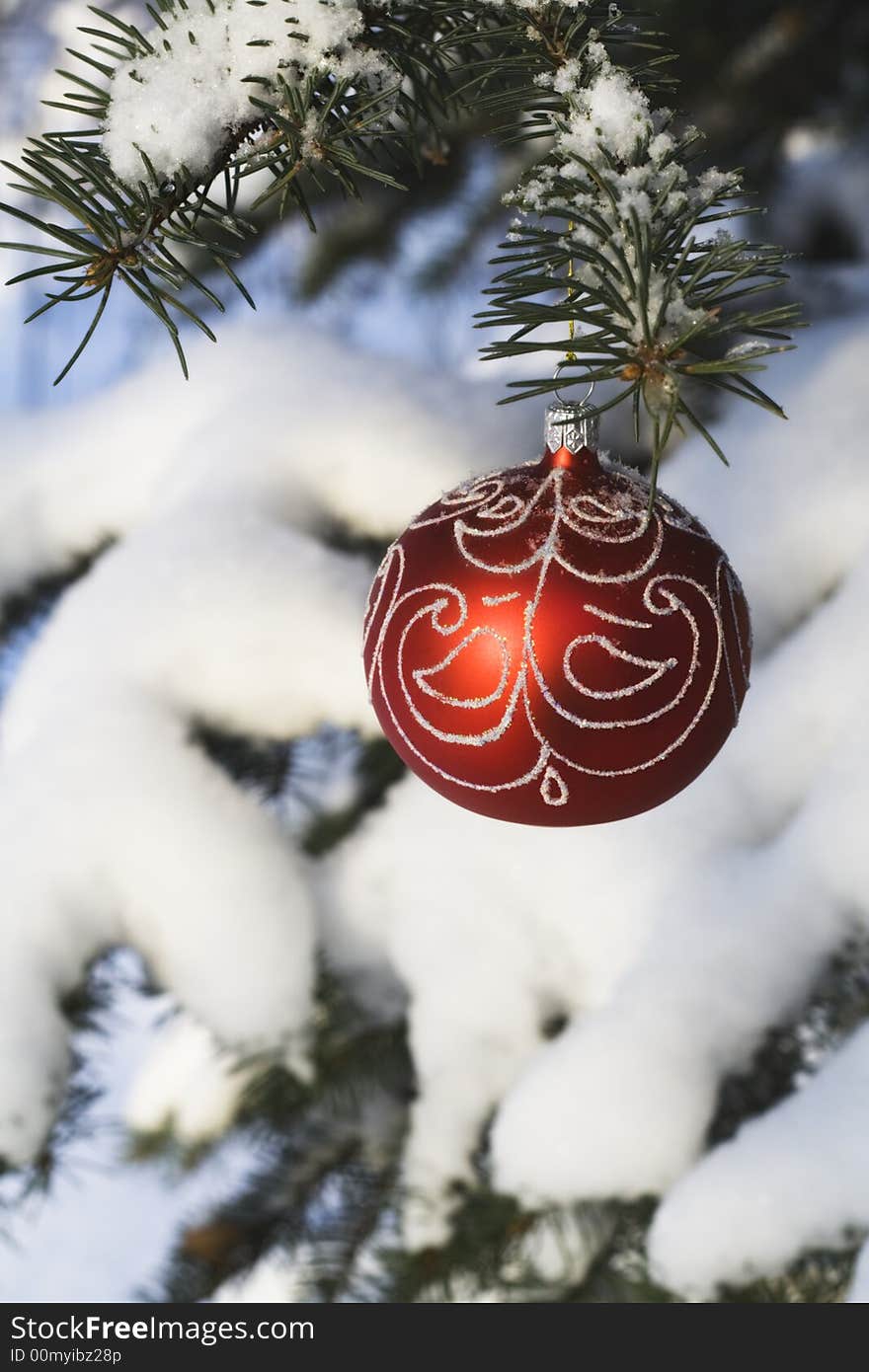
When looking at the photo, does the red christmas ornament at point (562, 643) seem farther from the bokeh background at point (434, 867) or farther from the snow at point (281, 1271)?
the snow at point (281, 1271)

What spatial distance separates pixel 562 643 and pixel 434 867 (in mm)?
440

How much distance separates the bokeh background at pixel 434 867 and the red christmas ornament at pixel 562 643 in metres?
0.32

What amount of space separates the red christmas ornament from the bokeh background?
12.7 inches

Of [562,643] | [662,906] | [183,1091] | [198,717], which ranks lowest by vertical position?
[183,1091]

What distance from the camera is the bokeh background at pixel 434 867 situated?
2.41 ft

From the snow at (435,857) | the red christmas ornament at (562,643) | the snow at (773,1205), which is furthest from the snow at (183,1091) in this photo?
the red christmas ornament at (562,643)

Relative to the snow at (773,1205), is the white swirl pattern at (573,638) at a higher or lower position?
higher

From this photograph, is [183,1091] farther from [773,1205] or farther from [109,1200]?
[773,1205]

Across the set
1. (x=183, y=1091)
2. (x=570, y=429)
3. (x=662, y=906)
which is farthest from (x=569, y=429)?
(x=183, y=1091)

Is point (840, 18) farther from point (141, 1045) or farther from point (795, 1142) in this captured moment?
point (141, 1045)

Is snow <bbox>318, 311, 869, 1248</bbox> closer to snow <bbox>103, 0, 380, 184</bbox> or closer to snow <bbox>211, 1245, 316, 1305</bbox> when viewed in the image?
snow <bbox>211, 1245, 316, 1305</bbox>

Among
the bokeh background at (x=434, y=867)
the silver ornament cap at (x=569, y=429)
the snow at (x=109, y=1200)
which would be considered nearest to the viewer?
the silver ornament cap at (x=569, y=429)

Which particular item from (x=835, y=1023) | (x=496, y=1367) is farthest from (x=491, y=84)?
(x=496, y=1367)

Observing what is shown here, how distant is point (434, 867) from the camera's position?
849mm
